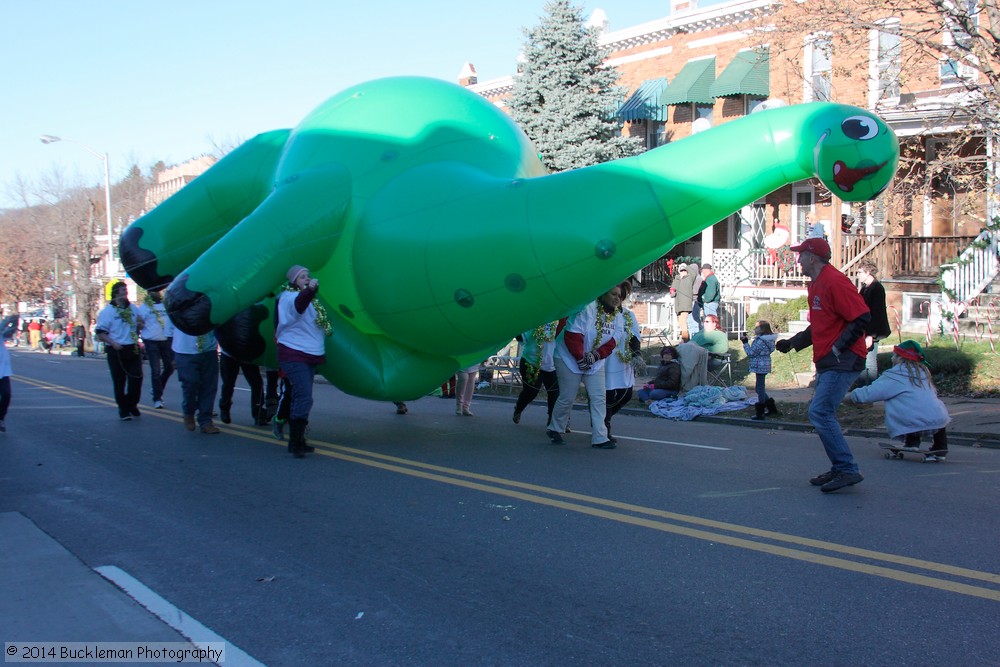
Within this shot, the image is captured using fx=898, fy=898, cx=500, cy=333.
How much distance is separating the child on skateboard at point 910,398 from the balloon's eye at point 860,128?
281cm

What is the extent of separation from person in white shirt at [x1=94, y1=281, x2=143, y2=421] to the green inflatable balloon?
A: 9.17 ft

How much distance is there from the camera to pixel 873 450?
939 centimetres

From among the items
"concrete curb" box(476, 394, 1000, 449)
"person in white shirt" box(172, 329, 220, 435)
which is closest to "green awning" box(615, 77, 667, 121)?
"concrete curb" box(476, 394, 1000, 449)

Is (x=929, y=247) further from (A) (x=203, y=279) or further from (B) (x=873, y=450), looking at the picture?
(A) (x=203, y=279)

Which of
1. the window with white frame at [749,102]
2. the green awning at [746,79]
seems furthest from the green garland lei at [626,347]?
the window with white frame at [749,102]

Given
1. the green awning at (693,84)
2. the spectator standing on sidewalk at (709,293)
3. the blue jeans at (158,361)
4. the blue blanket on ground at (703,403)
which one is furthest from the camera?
the green awning at (693,84)

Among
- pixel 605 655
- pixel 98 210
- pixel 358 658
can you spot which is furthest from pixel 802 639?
pixel 98 210

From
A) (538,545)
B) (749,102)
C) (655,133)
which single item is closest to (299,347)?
(538,545)

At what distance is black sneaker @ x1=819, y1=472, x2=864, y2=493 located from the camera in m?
6.80

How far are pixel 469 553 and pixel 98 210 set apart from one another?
5845cm

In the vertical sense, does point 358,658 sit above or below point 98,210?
below

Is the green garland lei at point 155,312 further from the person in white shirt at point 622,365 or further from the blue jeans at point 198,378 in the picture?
the person in white shirt at point 622,365

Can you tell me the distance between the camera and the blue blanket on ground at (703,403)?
495 inches

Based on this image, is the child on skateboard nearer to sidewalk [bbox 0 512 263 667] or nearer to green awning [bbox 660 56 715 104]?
sidewalk [bbox 0 512 263 667]
